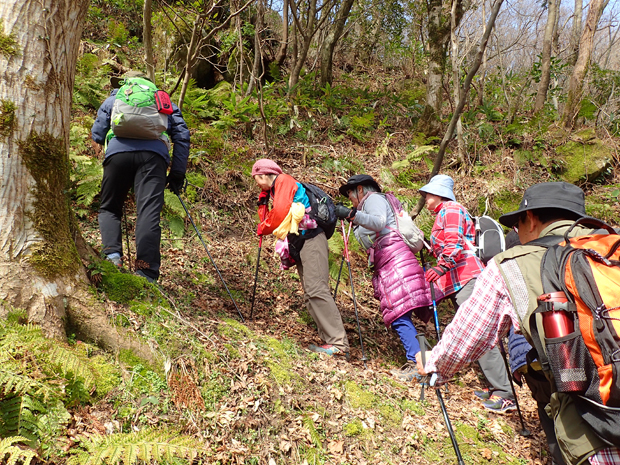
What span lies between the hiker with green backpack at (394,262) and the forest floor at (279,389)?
575mm

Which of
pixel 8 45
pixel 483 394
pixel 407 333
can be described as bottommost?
pixel 483 394

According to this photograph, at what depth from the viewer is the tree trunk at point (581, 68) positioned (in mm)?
11758

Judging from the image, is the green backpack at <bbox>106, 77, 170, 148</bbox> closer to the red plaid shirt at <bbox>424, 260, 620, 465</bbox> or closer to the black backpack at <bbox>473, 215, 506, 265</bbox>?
the red plaid shirt at <bbox>424, 260, 620, 465</bbox>

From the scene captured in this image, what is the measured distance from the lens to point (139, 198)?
433cm

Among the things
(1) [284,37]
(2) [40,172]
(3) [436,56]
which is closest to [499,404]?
(2) [40,172]

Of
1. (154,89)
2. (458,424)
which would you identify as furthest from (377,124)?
(458,424)

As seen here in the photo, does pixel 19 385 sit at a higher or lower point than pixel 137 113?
lower

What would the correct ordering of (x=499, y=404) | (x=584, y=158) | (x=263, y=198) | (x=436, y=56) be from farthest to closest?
(x=436, y=56) < (x=584, y=158) < (x=263, y=198) < (x=499, y=404)

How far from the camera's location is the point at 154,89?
4.41 metres

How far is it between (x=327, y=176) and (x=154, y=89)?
5188 mm

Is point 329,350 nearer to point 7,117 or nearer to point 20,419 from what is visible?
point 20,419

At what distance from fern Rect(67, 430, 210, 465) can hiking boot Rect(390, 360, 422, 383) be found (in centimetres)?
293

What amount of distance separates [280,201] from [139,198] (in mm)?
1515

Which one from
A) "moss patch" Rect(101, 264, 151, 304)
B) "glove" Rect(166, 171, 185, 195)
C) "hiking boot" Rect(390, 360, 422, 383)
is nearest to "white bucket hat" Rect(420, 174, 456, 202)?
"hiking boot" Rect(390, 360, 422, 383)
